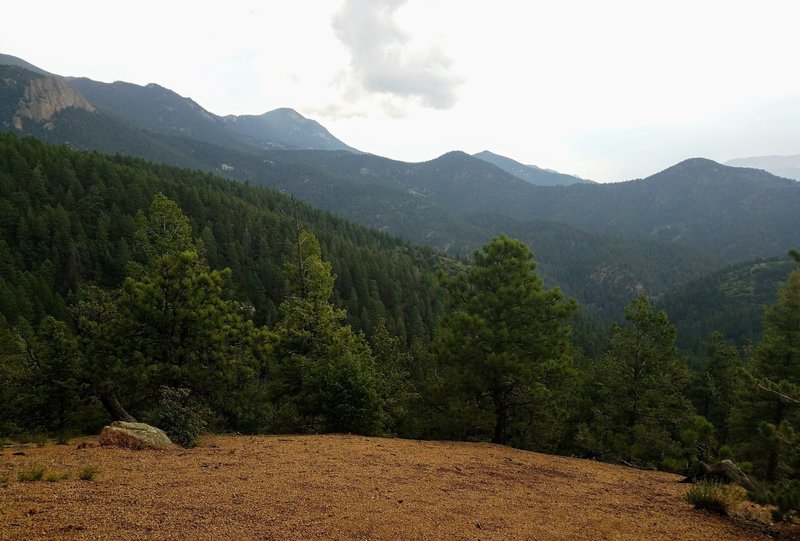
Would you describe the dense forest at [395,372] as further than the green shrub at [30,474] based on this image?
Yes

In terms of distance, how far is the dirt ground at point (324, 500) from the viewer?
6.48 meters

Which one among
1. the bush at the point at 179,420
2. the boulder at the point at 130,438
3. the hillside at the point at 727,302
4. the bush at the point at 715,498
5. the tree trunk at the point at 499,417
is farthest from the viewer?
the hillside at the point at 727,302

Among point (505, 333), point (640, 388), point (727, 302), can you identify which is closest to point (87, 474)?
point (505, 333)

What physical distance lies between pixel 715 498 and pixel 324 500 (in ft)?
26.1

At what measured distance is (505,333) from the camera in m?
17.9

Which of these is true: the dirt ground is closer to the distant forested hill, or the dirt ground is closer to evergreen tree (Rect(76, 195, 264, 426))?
evergreen tree (Rect(76, 195, 264, 426))

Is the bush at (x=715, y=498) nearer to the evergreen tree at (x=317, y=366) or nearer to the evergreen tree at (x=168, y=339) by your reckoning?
the evergreen tree at (x=317, y=366)

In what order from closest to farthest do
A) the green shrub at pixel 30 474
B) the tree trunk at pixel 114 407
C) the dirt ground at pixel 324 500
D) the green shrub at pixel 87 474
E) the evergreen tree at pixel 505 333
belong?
the dirt ground at pixel 324 500 → the green shrub at pixel 30 474 → the green shrub at pixel 87 474 → the tree trunk at pixel 114 407 → the evergreen tree at pixel 505 333

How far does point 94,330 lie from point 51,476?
9952 mm

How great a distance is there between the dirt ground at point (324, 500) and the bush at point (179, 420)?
901 mm

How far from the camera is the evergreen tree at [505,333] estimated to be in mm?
18125

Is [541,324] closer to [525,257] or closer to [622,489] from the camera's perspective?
[525,257]

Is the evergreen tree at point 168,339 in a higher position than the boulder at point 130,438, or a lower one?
higher

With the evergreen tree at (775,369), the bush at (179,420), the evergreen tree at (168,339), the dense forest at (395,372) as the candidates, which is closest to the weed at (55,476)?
the bush at (179,420)
